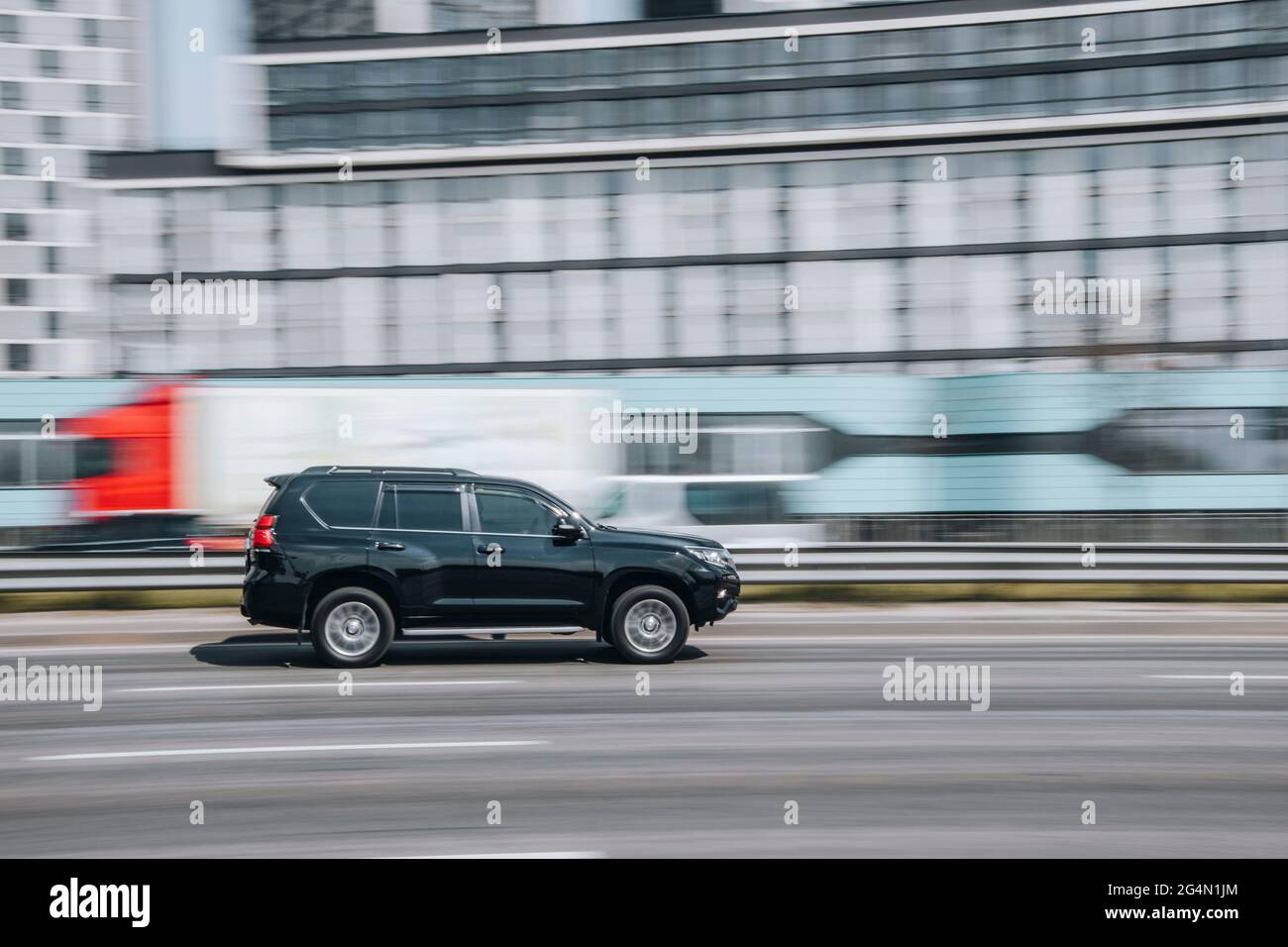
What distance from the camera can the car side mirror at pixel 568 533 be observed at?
11.0 metres

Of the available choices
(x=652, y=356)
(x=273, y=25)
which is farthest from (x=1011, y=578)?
(x=273, y=25)

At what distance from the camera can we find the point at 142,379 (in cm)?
2386

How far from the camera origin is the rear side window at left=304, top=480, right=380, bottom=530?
35.5 ft

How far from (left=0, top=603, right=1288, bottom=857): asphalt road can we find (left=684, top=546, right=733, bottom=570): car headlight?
960mm

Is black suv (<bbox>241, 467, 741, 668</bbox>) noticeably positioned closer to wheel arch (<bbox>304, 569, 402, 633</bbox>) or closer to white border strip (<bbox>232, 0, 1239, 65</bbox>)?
wheel arch (<bbox>304, 569, 402, 633</bbox>)

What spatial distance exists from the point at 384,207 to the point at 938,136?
2009 cm

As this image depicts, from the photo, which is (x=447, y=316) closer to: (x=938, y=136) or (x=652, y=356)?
(x=652, y=356)

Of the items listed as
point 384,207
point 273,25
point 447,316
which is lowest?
point 447,316

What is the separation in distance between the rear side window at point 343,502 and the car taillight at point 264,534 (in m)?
0.38

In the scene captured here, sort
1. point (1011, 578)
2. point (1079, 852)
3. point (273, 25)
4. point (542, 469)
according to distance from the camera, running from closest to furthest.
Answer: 1. point (1079, 852)
2. point (1011, 578)
3. point (542, 469)
4. point (273, 25)

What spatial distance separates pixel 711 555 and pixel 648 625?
93cm

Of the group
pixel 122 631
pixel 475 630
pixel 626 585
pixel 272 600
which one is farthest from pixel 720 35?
pixel 272 600

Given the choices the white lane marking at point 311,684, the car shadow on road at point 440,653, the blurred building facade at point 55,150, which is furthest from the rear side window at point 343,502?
the blurred building facade at point 55,150

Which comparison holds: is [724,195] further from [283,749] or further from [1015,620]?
[283,749]
